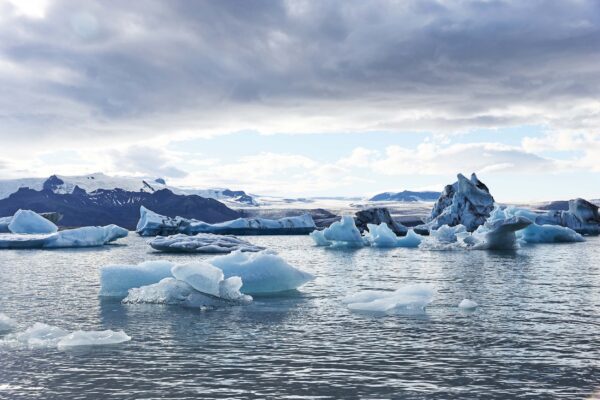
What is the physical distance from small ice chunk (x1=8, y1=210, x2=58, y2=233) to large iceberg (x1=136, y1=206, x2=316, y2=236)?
14860 mm

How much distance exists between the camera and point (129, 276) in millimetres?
22641

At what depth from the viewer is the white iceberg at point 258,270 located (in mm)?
22922

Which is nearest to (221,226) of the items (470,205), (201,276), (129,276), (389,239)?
(389,239)

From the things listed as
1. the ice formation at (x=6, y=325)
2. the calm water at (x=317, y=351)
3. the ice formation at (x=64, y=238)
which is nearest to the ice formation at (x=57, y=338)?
the calm water at (x=317, y=351)

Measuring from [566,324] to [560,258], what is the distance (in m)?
28.8

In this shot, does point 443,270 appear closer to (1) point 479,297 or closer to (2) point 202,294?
(1) point 479,297

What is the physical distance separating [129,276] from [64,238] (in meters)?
48.2

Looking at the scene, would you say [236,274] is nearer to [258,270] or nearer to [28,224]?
[258,270]

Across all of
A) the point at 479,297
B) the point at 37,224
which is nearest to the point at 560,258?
the point at 479,297

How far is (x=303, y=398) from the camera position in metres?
9.77

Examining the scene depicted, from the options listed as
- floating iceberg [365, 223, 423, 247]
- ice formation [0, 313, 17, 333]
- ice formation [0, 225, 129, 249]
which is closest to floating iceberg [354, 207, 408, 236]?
floating iceberg [365, 223, 423, 247]

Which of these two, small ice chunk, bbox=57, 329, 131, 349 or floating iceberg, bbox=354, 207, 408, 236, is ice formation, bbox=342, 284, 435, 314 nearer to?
small ice chunk, bbox=57, 329, 131, 349

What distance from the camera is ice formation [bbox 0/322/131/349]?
1361 cm

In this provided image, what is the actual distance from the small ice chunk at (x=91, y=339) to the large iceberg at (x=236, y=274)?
809cm
